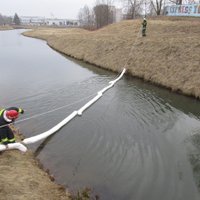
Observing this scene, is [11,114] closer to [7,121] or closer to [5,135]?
[7,121]

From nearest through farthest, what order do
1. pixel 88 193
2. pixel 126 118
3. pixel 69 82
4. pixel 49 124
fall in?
pixel 88 193 → pixel 49 124 → pixel 126 118 → pixel 69 82

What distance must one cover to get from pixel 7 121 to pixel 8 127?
1.35 ft

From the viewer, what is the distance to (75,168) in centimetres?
1045

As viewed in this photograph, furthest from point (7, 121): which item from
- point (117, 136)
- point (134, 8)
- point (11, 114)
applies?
point (134, 8)

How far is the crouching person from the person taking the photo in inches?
389

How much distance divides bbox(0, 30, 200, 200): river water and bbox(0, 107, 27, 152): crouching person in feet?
3.92

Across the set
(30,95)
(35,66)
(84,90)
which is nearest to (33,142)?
(30,95)

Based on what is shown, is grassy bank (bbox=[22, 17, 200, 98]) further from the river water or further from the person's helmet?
the person's helmet

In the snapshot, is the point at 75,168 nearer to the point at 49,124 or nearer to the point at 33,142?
the point at 33,142

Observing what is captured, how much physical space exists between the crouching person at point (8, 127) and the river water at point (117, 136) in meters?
1.20

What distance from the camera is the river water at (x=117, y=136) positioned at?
986 cm

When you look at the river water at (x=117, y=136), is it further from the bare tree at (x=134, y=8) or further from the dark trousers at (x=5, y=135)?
the bare tree at (x=134, y=8)

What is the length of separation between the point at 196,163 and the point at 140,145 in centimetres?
241

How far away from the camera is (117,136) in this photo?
44.0 ft
